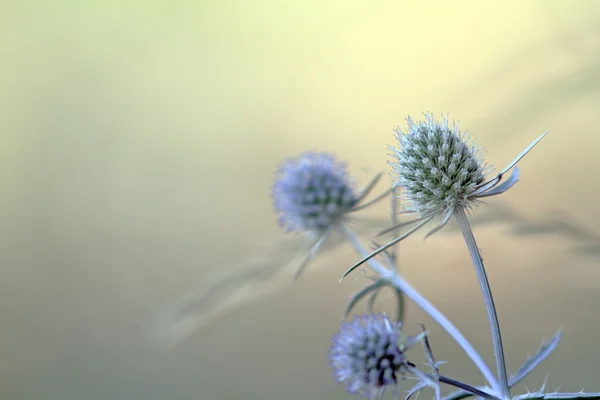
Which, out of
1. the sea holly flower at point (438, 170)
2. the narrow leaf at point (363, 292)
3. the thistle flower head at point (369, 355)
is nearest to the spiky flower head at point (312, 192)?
the narrow leaf at point (363, 292)

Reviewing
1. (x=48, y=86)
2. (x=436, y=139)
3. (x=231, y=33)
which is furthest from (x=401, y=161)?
(x=48, y=86)

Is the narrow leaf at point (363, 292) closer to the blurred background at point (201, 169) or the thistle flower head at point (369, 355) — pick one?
the thistle flower head at point (369, 355)

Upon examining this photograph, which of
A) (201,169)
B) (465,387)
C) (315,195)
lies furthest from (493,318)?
(201,169)

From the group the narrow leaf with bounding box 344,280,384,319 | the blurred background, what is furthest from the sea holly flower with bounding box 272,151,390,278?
the blurred background

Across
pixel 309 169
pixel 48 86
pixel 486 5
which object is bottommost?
pixel 309 169

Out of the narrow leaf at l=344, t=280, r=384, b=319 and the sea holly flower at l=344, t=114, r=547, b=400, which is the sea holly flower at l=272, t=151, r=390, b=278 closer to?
the narrow leaf at l=344, t=280, r=384, b=319

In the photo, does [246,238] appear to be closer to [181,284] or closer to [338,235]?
[181,284]

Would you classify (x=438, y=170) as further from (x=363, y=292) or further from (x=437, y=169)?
(x=363, y=292)
